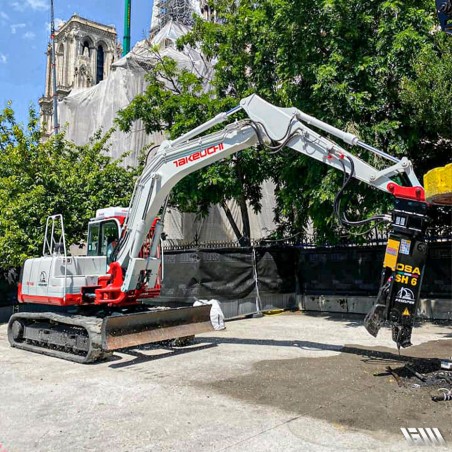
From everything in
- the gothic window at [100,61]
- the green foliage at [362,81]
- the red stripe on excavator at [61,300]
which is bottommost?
the red stripe on excavator at [61,300]

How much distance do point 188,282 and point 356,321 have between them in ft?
16.3

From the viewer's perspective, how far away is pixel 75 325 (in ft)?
29.5

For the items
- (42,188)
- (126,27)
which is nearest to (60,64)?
(126,27)

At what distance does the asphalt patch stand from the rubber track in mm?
2556

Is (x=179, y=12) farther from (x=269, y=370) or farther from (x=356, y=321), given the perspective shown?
(x=269, y=370)

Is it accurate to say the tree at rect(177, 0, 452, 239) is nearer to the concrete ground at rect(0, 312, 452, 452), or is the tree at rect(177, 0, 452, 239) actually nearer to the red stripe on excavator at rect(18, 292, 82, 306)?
the concrete ground at rect(0, 312, 452, 452)

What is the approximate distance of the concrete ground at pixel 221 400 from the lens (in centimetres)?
490

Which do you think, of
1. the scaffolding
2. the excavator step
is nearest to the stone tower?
the scaffolding

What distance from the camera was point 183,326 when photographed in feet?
31.7

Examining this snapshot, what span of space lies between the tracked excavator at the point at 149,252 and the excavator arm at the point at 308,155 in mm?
17

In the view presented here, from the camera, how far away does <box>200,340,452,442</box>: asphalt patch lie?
17.8ft

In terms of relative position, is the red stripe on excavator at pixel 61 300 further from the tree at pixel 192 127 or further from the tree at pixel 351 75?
the tree at pixel 192 127

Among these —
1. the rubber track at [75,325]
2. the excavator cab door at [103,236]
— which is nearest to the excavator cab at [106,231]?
the excavator cab door at [103,236]

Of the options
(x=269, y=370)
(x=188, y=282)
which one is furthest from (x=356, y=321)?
(x=269, y=370)
